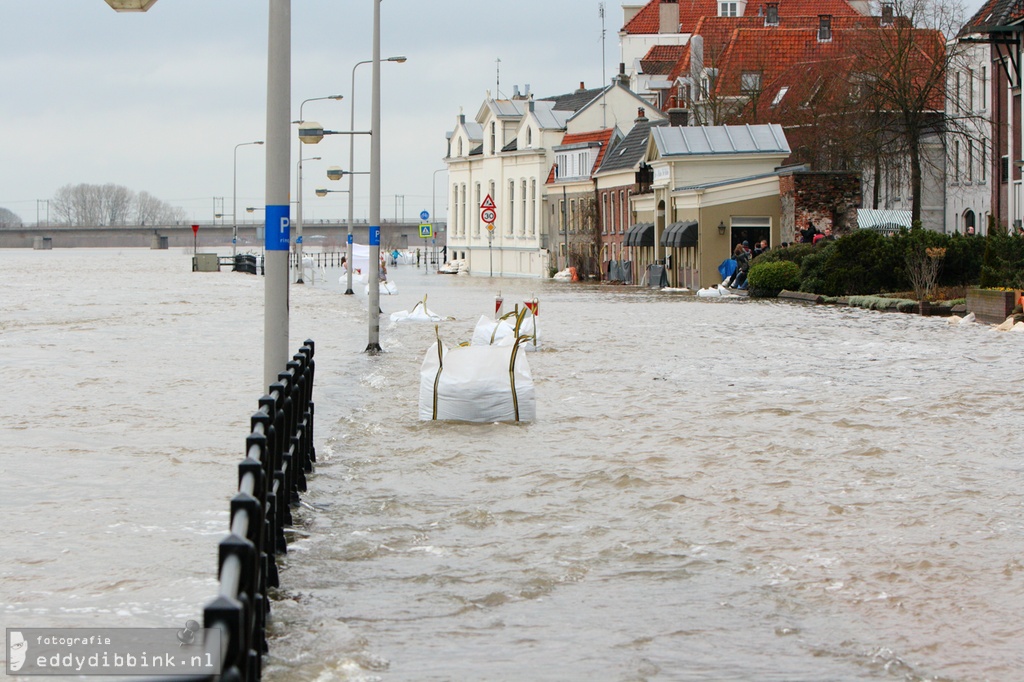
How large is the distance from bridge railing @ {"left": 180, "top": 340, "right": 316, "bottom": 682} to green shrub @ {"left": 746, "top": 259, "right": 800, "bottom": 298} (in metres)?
36.7

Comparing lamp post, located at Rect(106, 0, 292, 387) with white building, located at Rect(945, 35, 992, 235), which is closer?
lamp post, located at Rect(106, 0, 292, 387)

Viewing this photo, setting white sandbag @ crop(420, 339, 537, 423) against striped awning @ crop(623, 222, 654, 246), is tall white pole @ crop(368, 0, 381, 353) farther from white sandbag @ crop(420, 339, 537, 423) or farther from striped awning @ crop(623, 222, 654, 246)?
striped awning @ crop(623, 222, 654, 246)

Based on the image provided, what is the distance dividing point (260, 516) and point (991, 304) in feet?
93.1

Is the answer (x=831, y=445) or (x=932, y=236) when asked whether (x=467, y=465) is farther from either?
(x=932, y=236)

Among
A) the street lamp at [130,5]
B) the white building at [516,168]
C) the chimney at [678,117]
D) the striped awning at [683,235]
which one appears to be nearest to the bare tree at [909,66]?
the striped awning at [683,235]

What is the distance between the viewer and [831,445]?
13469 mm

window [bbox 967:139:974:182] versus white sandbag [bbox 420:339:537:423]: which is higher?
Result: window [bbox 967:139:974:182]

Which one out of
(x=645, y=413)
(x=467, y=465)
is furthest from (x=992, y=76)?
(x=467, y=465)

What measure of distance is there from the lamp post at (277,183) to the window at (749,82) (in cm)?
6491

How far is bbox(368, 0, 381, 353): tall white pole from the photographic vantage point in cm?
2494

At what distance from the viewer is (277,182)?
469 inches

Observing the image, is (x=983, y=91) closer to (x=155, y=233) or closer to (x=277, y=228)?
(x=277, y=228)

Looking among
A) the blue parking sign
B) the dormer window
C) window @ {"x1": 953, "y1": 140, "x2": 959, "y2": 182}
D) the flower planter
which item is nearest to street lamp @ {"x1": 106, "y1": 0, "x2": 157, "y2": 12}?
the blue parking sign

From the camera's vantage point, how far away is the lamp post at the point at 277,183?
11688 millimetres
